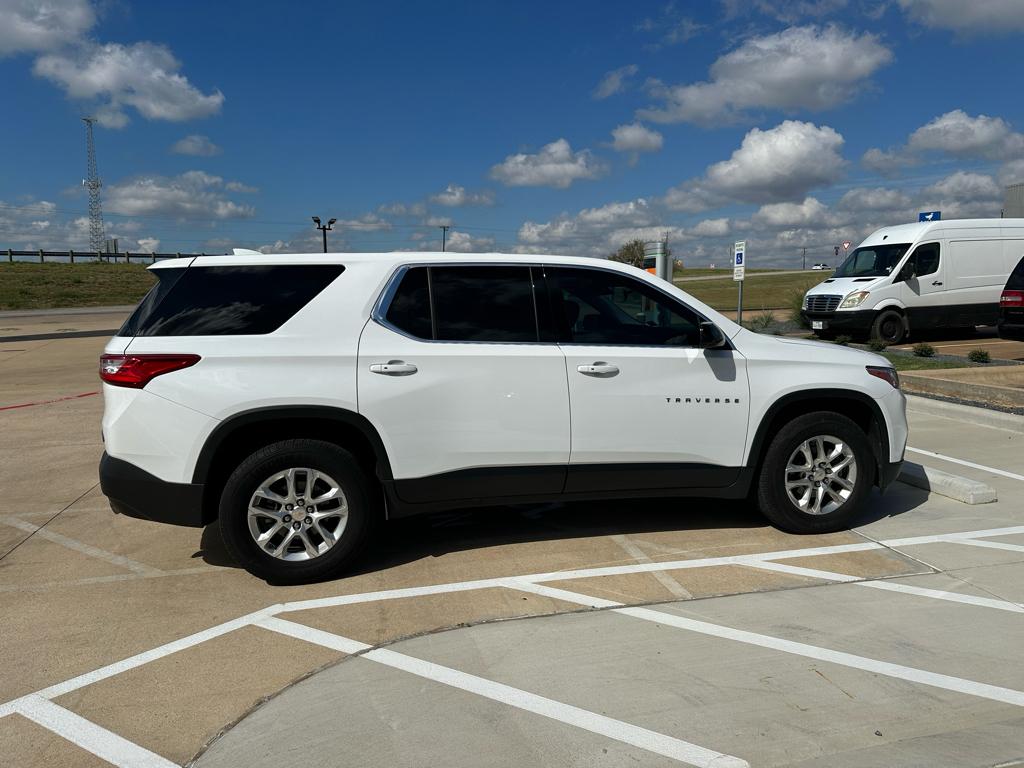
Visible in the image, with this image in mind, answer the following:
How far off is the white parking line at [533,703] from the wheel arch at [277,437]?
88 cm

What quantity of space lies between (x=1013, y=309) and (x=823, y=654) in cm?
993

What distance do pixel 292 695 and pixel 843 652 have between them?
7.75 feet

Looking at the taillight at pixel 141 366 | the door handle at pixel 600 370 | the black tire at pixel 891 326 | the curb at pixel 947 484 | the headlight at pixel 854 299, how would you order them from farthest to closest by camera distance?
1. the black tire at pixel 891 326
2. the headlight at pixel 854 299
3. the curb at pixel 947 484
4. the door handle at pixel 600 370
5. the taillight at pixel 141 366

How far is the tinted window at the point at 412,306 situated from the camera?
4297mm

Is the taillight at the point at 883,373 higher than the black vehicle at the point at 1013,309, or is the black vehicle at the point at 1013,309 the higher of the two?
the black vehicle at the point at 1013,309

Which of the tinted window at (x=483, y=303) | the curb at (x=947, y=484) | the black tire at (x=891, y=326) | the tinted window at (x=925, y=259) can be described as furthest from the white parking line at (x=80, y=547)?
the tinted window at (x=925, y=259)

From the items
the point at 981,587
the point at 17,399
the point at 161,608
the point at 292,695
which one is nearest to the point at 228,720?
the point at 292,695

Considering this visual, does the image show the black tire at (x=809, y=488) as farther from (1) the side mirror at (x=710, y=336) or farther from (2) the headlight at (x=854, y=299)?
(2) the headlight at (x=854, y=299)

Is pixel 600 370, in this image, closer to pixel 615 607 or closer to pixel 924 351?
pixel 615 607

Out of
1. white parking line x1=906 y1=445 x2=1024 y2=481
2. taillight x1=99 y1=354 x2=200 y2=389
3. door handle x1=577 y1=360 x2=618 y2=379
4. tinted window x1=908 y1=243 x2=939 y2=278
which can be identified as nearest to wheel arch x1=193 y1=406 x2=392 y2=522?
taillight x1=99 y1=354 x2=200 y2=389

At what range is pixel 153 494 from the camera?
4.04 m

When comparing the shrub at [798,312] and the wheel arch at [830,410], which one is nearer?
the wheel arch at [830,410]

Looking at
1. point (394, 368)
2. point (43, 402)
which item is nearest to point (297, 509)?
point (394, 368)

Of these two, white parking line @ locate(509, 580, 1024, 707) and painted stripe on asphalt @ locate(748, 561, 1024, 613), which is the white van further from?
white parking line @ locate(509, 580, 1024, 707)
